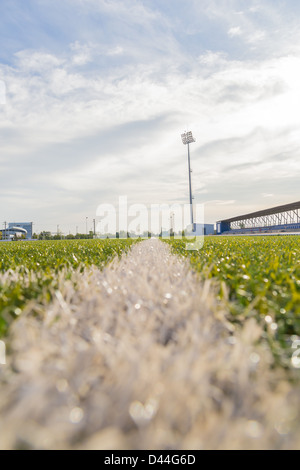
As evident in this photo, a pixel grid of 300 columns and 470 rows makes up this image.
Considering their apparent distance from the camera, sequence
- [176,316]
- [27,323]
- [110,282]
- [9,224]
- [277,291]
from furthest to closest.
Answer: [9,224]
[110,282]
[277,291]
[176,316]
[27,323]

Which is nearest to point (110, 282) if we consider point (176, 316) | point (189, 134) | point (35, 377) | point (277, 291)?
point (176, 316)

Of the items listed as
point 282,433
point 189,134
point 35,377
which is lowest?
point 282,433

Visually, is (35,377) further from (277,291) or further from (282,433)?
(277,291)

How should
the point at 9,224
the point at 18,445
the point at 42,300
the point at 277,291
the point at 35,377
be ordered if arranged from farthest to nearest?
the point at 9,224, the point at 277,291, the point at 42,300, the point at 35,377, the point at 18,445

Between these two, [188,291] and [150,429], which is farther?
[188,291]

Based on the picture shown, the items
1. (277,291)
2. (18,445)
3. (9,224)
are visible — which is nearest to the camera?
(18,445)

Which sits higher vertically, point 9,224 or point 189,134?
point 189,134

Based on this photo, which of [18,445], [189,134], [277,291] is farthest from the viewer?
[189,134]

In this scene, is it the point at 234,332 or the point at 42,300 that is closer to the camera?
the point at 234,332

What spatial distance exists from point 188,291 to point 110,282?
809 millimetres

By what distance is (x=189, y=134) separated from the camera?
61812 millimetres

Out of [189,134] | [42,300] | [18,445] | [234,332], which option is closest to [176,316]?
[234,332]

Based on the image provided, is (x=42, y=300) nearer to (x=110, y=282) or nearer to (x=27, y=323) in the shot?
(x=27, y=323)

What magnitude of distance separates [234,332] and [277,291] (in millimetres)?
1008
